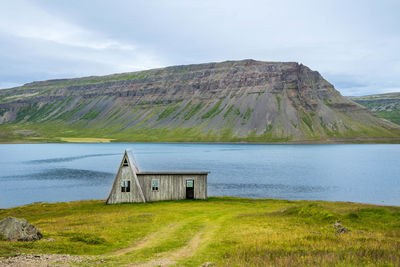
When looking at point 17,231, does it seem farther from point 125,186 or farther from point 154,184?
point 154,184

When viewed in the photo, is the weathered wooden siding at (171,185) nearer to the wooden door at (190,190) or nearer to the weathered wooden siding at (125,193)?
the wooden door at (190,190)

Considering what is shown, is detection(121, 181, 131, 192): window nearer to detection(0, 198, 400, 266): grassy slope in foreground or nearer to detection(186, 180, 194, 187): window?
detection(186, 180, 194, 187): window

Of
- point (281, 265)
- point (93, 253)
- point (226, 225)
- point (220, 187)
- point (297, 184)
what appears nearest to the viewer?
point (281, 265)

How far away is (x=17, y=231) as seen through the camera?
20578mm

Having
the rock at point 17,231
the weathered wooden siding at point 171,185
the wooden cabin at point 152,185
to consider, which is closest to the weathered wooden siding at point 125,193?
the wooden cabin at point 152,185

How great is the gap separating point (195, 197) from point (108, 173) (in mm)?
57486

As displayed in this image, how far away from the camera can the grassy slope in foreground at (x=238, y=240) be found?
1658 cm

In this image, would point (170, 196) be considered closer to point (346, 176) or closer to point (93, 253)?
point (93, 253)

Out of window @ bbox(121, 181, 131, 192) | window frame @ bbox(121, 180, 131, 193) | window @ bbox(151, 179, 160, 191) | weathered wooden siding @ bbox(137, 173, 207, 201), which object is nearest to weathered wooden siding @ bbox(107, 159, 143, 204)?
window frame @ bbox(121, 180, 131, 193)

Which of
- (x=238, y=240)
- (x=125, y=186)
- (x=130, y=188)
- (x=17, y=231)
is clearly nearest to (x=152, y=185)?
(x=130, y=188)

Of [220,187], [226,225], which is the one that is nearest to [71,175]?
[220,187]

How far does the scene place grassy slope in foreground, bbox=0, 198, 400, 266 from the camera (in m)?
16.6

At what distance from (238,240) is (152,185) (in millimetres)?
30010

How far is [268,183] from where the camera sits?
8281 centimetres
